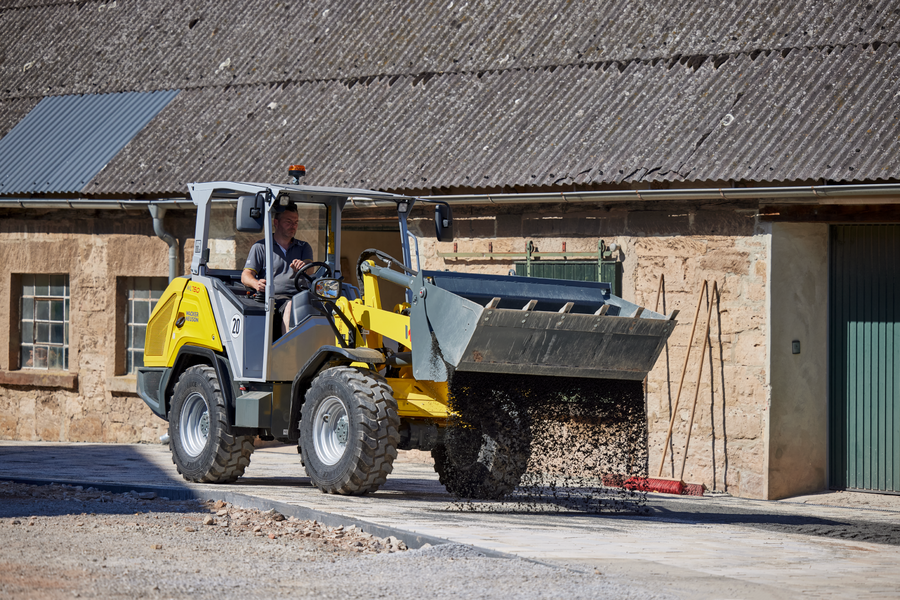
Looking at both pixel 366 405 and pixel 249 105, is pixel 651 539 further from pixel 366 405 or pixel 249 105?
pixel 249 105

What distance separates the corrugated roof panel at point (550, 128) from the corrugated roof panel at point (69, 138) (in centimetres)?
34

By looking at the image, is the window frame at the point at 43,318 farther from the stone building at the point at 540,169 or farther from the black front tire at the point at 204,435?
the black front tire at the point at 204,435

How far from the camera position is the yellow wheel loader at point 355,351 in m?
8.91

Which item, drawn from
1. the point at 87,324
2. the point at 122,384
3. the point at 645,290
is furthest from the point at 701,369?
the point at 87,324

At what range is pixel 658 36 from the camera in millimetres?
14211

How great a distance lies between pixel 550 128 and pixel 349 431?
562 cm

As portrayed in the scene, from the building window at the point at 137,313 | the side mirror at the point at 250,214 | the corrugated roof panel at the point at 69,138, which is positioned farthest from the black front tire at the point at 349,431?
the corrugated roof panel at the point at 69,138

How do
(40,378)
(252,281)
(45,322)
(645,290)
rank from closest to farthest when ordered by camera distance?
1. (252,281)
2. (645,290)
3. (40,378)
4. (45,322)

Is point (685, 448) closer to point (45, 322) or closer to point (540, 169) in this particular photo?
point (540, 169)

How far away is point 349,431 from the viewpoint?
929cm

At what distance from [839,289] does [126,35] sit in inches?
429

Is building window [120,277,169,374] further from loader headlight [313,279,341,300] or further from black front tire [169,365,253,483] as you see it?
loader headlight [313,279,341,300]

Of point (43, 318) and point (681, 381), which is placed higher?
point (43, 318)

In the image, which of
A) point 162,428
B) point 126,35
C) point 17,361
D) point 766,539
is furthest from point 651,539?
point 126,35
